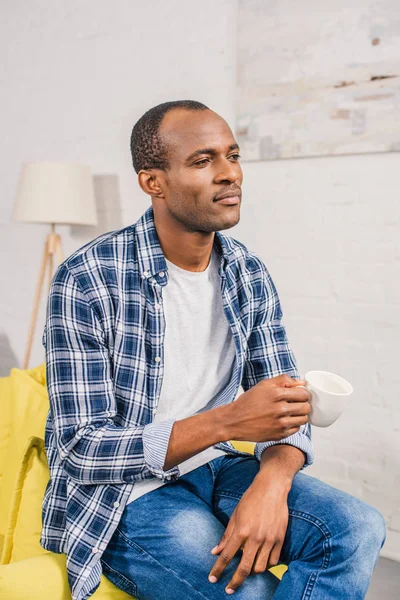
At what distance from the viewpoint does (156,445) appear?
1112 millimetres

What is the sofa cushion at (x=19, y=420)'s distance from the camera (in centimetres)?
164

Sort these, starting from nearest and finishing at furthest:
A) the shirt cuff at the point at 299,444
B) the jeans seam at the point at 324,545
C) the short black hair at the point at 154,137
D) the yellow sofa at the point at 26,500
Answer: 1. the jeans seam at the point at 324,545
2. the yellow sofa at the point at 26,500
3. the shirt cuff at the point at 299,444
4. the short black hair at the point at 154,137

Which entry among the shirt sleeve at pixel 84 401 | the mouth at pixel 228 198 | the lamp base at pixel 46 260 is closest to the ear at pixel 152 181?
the mouth at pixel 228 198

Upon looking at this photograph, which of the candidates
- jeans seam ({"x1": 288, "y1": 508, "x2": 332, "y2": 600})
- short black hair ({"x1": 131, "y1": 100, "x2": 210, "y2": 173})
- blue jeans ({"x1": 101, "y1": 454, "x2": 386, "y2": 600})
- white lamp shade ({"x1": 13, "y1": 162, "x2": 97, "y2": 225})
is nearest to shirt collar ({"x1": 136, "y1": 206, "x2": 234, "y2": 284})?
short black hair ({"x1": 131, "y1": 100, "x2": 210, "y2": 173})

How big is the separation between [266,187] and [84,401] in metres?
1.43

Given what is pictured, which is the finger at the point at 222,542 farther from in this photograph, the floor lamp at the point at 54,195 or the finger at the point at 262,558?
the floor lamp at the point at 54,195

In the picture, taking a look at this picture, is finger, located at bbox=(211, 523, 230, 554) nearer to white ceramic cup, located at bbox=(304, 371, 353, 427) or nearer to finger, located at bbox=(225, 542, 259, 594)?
finger, located at bbox=(225, 542, 259, 594)

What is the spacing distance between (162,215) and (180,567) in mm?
773

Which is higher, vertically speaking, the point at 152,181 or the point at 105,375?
the point at 152,181

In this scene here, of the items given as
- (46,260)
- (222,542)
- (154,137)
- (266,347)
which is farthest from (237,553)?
(46,260)

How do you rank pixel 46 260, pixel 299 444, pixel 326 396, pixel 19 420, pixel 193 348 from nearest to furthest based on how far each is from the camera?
Answer: pixel 326 396, pixel 299 444, pixel 193 348, pixel 19 420, pixel 46 260

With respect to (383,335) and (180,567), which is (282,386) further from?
(383,335)

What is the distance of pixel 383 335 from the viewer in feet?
7.18

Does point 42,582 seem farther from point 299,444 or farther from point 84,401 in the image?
point 299,444
